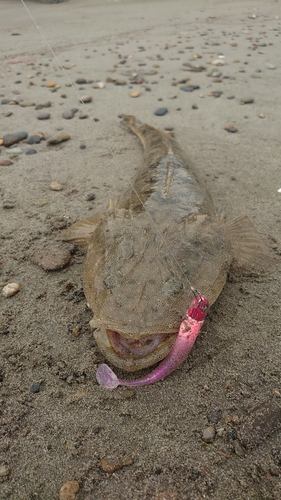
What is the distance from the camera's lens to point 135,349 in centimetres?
228

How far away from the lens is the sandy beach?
1968 millimetres

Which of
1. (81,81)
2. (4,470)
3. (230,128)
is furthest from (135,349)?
(81,81)

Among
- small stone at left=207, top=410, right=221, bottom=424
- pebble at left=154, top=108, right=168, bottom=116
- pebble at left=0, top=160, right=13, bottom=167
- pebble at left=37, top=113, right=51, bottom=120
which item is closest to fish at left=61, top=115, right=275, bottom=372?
small stone at left=207, top=410, right=221, bottom=424

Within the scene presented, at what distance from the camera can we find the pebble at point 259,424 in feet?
6.69

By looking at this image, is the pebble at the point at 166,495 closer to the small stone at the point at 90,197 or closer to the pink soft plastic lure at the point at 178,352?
the pink soft plastic lure at the point at 178,352

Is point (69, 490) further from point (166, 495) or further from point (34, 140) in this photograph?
point (34, 140)

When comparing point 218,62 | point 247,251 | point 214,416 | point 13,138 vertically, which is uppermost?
point 218,62

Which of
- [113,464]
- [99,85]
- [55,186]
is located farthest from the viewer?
[99,85]

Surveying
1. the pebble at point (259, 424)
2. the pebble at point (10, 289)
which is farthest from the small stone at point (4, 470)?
the pebble at point (10, 289)

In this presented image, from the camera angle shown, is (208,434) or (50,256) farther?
(50,256)

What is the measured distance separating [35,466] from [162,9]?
1358cm

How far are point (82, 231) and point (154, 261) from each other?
107 centimetres

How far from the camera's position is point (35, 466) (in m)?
1.98

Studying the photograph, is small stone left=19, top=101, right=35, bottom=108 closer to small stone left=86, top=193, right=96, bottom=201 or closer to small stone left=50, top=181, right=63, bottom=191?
small stone left=50, top=181, right=63, bottom=191
